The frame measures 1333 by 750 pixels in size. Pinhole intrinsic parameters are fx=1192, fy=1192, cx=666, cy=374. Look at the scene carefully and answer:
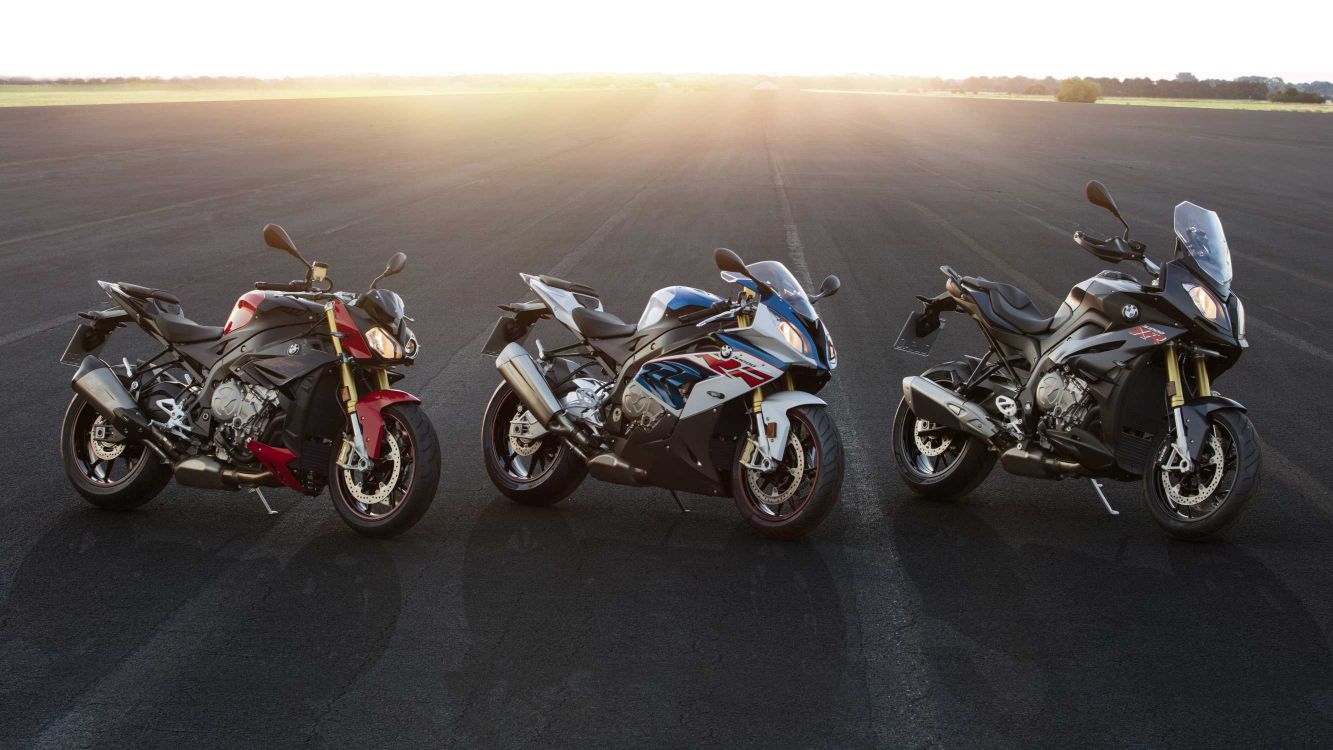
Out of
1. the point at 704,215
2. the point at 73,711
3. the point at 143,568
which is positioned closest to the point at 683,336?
the point at 143,568

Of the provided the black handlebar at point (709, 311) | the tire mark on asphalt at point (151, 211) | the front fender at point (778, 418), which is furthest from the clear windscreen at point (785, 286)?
the tire mark on asphalt at point (151, 211)

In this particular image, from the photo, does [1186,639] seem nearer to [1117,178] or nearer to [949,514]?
[949,514]

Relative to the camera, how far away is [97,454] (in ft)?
21.4

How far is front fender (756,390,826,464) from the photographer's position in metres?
5.81

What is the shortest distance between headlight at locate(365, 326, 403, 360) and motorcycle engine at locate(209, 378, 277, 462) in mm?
597

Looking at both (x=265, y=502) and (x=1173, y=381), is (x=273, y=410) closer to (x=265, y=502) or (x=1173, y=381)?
(x=265, y=502)

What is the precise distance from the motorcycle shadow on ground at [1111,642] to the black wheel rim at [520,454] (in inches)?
77.5

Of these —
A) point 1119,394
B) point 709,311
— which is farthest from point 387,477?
point 1119,394

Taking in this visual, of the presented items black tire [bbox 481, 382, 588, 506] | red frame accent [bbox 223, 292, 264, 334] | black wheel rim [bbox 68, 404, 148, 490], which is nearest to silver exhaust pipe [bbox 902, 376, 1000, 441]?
black tire [bbox 481, 382, 588, 506]

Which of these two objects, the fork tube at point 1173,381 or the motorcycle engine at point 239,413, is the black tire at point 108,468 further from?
the fork tube at point 1173,381

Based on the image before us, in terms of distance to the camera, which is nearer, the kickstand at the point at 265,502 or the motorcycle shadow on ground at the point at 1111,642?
the motorcycle shadow on ground at the point at 1111,642

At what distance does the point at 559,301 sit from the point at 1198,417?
11.1 feet

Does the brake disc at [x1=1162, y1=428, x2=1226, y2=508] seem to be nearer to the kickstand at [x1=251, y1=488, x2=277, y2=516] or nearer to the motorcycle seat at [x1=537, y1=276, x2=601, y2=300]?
the motorcycle seat at [x1=537, y1=276, x2=601, y2=300]

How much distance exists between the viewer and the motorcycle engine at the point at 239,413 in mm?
6105
